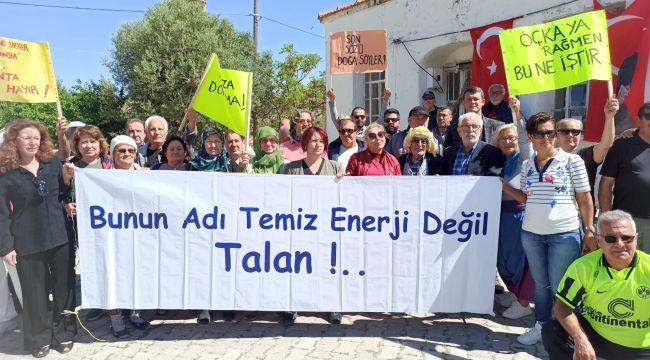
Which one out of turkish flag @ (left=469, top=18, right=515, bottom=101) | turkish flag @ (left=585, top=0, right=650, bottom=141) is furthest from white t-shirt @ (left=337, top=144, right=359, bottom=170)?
turkish flag @ (left=469, top=18, right=515, bottom=101)

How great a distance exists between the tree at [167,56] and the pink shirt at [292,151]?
1235 centimetres

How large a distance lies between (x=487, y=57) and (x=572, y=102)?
1597 millimetres

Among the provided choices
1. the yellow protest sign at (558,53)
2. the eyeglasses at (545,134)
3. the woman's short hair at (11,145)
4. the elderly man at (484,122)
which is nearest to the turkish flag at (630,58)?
the elderly man at (484,122)

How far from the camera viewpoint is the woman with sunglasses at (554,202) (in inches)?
139

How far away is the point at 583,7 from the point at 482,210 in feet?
17.6

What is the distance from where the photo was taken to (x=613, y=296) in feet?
9.10

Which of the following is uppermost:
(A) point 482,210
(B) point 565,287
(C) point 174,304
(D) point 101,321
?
(A) point 482,210

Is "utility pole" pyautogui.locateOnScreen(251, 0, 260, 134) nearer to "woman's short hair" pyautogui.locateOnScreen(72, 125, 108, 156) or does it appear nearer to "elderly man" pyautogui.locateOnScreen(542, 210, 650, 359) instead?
"woman's short hair" pyautogui.locateOnScreen(72, 125, 108, 156)

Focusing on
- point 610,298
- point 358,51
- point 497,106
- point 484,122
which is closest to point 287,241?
point 610,298

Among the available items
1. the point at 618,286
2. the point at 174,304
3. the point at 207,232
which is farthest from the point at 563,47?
the point at 174,304

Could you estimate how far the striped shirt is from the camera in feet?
11.6

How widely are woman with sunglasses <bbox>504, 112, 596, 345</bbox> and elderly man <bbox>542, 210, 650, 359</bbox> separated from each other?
2.27ft

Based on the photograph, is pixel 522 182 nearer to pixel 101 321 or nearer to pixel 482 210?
pixel 482 210

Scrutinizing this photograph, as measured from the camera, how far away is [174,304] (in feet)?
13.4
